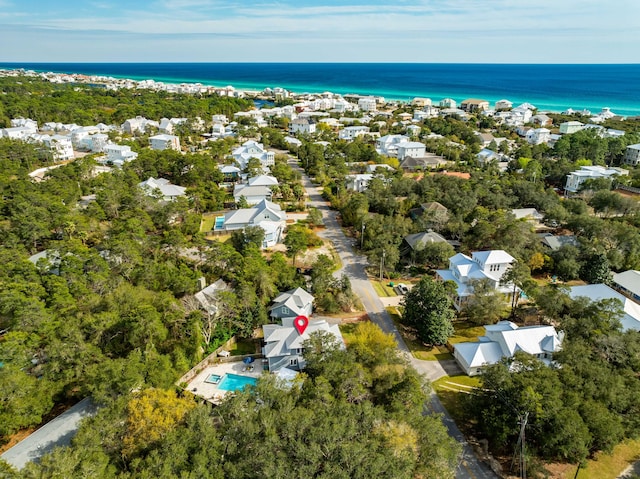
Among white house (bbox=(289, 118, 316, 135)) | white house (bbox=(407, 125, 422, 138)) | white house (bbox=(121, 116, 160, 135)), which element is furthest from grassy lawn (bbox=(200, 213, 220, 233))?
white house (bbox=(407, 125, 422, 138))

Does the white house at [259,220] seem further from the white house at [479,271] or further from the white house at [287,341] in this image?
the white house at [479,271]

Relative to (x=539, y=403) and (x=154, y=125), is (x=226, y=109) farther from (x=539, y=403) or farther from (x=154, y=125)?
(x=539, y=403)

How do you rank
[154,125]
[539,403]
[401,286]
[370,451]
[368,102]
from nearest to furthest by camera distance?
[370,451]
[539,403]
[401,286]
[154,125]
[368,102]

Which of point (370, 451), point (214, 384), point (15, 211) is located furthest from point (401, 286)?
point (15, 211)

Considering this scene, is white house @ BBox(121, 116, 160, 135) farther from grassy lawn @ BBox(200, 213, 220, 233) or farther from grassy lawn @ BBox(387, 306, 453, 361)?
→ grassy lawn @ BBox(387, 306, 453, 361)

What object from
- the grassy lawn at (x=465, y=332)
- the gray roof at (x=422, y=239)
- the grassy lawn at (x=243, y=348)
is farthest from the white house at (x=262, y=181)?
the grassy lawn at (x=465, y=332)

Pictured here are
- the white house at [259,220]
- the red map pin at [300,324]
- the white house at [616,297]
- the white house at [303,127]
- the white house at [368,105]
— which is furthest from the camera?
the white house at [368,105]

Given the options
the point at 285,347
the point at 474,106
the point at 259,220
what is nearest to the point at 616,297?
the point at 285,347
